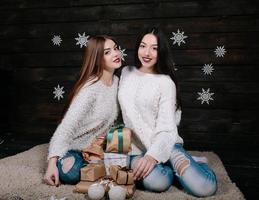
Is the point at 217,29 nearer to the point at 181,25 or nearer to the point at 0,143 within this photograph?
the point at 181,25

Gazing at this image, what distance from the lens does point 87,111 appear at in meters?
2.32

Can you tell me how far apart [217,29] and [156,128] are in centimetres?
193

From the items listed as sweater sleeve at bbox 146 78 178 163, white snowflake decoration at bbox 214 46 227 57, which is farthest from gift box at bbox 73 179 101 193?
white snowflake decoration at bbox 214 46 227 57

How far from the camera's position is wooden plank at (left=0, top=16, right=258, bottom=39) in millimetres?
3731

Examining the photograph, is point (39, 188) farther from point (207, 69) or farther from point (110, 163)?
point (207, 69)

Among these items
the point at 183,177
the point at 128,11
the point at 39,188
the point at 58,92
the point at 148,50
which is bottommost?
the point at 39,188

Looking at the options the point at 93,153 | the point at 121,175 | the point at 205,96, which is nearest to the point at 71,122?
the point at 93,153

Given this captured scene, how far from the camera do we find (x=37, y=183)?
2.21 m

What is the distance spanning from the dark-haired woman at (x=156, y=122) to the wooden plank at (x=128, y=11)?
1526 mm

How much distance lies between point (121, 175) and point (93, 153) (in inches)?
13.6

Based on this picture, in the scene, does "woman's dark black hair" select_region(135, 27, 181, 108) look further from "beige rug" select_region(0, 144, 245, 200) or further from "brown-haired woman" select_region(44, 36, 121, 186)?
"beige rug" select_region(0, 144, 245, 200)

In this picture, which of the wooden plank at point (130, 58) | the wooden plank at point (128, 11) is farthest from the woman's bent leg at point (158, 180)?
the wooden plank at point (128, 11)

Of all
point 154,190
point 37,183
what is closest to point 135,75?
point 154,190

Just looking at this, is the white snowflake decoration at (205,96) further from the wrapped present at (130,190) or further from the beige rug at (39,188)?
the wrapped present at (130,190)
